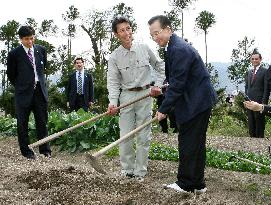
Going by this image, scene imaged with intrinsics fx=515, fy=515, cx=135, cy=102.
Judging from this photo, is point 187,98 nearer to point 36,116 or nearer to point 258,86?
point 36,116

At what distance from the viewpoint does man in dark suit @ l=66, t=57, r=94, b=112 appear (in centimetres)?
1069

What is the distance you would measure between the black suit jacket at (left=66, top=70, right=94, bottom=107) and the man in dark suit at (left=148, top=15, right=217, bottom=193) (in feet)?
19.2

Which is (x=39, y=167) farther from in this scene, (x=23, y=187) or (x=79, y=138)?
(x=79, y=138)

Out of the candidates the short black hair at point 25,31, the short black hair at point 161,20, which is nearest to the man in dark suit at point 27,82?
the short black hair at point 25,31

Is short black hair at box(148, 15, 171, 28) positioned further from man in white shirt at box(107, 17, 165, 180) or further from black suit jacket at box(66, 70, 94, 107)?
black suit jacket at box(66, 70, 94, 107)

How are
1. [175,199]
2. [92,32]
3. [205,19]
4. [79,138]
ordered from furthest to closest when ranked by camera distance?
1. [205,19]
2. [92,32]
3. [79,138]
4. [175,199]

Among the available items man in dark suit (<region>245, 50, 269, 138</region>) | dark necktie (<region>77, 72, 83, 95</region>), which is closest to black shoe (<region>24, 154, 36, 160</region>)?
dark necktie (<region>77, 72, 83, 95</region>)

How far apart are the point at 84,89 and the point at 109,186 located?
19.1ft

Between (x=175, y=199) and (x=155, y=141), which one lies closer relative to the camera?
(x=175, y=199)

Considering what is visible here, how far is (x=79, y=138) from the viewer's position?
8859 mm

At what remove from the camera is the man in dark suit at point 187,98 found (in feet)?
15.9

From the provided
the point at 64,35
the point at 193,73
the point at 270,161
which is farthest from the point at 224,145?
the point at 64,35

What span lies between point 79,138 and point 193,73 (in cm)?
432

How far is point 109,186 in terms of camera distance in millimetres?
5148
